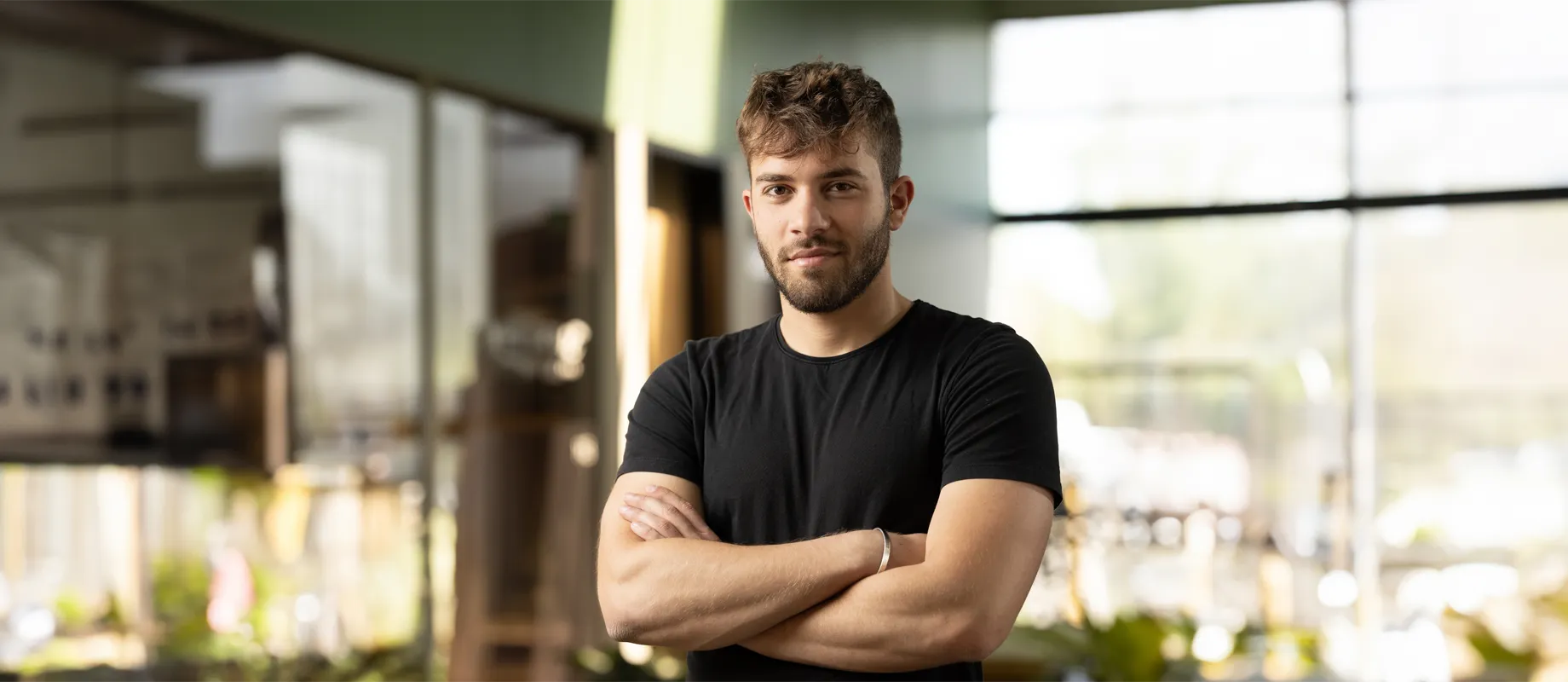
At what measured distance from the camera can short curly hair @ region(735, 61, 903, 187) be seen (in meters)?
1.63

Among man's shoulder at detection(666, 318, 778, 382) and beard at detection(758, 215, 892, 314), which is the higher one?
beard at detection(758, 215, 892, 314)

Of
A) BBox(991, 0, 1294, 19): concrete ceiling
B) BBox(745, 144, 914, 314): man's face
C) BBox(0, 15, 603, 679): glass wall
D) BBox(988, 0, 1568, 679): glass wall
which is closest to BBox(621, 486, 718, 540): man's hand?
BBox(745, 144, 914, 314): man's face

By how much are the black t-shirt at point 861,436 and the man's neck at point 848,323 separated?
1 cm

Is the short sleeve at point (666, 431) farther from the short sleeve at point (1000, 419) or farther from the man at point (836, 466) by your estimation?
the short sleeve at point (1000, 419)

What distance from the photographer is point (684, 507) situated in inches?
68.1

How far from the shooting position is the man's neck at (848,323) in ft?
5.66

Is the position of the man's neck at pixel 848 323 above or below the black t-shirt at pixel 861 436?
above

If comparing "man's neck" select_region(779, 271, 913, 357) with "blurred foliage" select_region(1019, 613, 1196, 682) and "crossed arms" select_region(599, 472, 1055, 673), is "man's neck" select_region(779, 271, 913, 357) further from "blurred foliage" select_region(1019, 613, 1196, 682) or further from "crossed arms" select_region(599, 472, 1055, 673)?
"blurred foliage" select_region(1019, 613, 1196, 682)

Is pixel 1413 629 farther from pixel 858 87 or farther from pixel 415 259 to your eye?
pixel 858 87

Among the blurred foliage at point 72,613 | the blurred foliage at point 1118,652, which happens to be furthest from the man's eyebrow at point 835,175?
the blurred foliage at point 1118,652

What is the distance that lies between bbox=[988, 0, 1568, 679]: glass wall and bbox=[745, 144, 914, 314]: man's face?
513cm

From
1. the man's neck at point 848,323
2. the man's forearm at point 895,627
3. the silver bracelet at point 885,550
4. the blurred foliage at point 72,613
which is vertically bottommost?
the blurred foliage at point 72,613

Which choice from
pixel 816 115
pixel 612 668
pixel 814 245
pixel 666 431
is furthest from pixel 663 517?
pixel 612 668

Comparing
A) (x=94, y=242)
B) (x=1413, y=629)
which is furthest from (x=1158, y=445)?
(x=94, y=242)
